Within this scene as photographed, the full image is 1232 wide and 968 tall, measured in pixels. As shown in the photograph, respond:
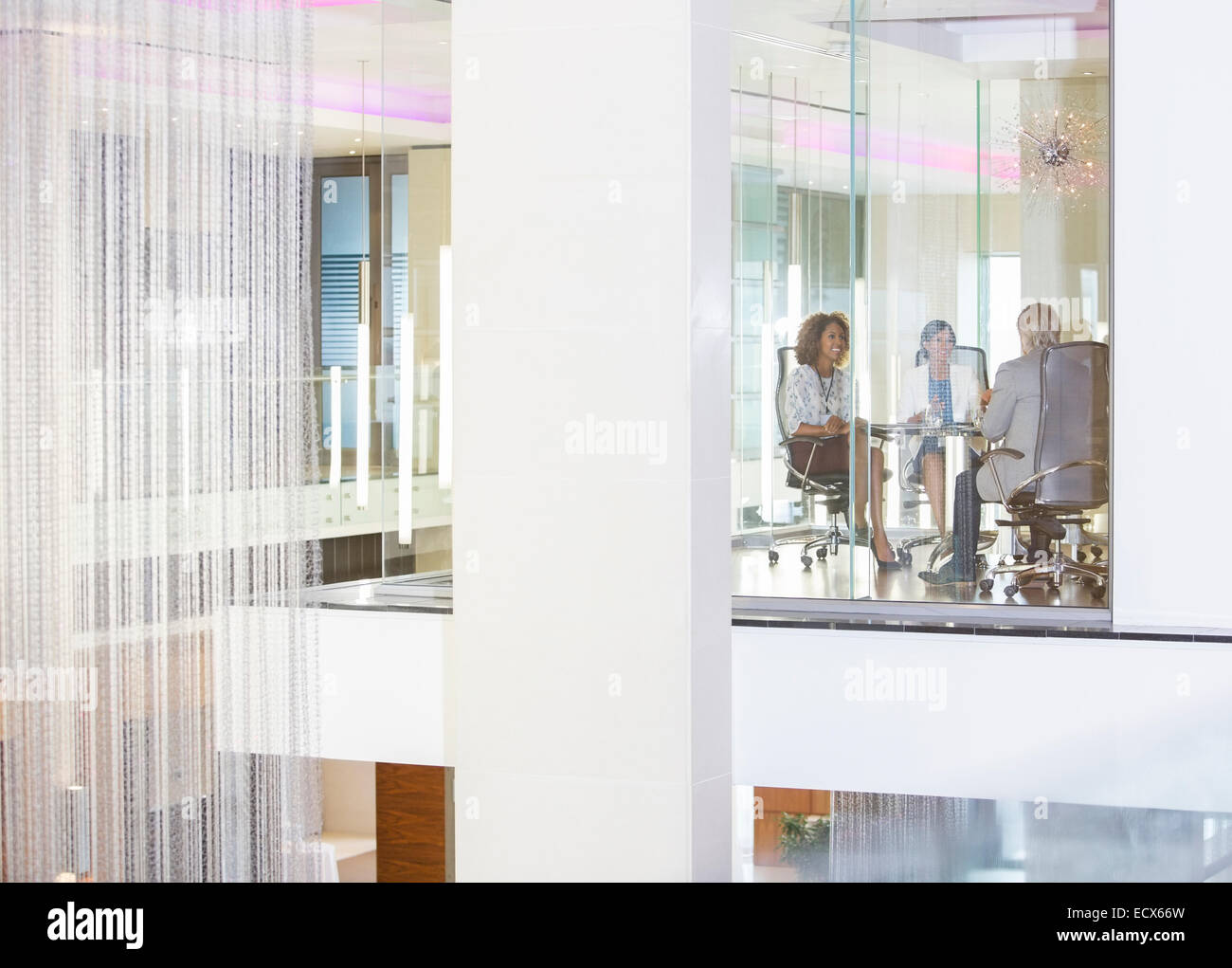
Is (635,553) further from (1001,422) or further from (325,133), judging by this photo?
(325,133)

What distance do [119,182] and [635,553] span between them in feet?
6.17

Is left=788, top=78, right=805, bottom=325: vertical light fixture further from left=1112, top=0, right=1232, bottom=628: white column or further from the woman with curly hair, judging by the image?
left=1112, top=0, right=1232, bottom=628: white column

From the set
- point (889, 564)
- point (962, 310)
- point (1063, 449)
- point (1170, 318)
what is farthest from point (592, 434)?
point (1170, 318)

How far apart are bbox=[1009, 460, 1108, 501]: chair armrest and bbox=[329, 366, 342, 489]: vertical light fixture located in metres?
2.67

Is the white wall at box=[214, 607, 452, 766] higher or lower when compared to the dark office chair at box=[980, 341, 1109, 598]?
lower

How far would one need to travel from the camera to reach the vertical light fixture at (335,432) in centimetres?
532

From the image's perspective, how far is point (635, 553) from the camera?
3.82 meters

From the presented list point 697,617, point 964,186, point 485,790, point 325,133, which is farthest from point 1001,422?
point 325,133

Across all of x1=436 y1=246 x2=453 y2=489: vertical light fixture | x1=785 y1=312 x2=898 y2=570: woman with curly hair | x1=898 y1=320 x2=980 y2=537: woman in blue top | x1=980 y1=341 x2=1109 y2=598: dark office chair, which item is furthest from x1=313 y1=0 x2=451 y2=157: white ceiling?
x1=980 y1=341 x2=1109 y2=598: dark office chair

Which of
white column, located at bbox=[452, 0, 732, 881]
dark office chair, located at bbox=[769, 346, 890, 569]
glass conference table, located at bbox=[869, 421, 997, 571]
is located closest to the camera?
white column, located at bbox=[452, 0, 732, 881]

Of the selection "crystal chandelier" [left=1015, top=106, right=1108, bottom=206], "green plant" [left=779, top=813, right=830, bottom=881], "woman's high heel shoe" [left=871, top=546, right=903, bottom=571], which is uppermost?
"crystal chandelier" [left=1015, top=106, right=1108, bottom=206]

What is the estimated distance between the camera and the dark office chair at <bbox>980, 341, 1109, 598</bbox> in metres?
4.45

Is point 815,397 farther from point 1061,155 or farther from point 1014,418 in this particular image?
point 1061,155

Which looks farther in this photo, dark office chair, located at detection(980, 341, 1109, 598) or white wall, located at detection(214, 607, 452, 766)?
dark office chair, located at detection(980, 341, 1109, 598)
